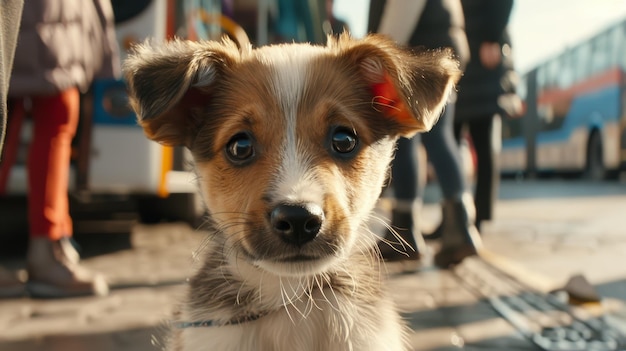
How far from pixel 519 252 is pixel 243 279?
511 cm

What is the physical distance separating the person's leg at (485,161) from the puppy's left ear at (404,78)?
13.8 ft

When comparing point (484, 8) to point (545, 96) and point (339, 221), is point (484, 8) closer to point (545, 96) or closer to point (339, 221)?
point (339, 221)

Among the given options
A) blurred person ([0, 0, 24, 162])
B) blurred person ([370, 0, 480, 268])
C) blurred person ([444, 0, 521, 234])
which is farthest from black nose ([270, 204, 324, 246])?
blurred person ([444, 0, 521, 234])

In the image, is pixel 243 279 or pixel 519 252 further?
pixel 519 252

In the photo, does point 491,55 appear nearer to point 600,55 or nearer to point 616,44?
point 616,44

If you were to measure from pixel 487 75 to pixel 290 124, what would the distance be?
14.8 feet

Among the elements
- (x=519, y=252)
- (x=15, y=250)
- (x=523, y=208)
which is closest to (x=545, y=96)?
(x=523, y=208)

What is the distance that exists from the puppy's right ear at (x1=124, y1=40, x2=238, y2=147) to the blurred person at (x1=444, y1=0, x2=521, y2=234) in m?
4.04

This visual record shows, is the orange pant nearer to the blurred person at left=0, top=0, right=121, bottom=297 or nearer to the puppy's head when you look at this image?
the blurred person at left=0, top=0, right=121, bottom=297

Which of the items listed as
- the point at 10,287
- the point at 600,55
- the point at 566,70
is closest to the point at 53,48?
the point at 10,287

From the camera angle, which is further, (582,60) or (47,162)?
(582,60)

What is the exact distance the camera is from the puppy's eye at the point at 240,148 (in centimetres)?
270

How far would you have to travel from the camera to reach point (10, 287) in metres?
5.14

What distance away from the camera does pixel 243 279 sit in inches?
111
